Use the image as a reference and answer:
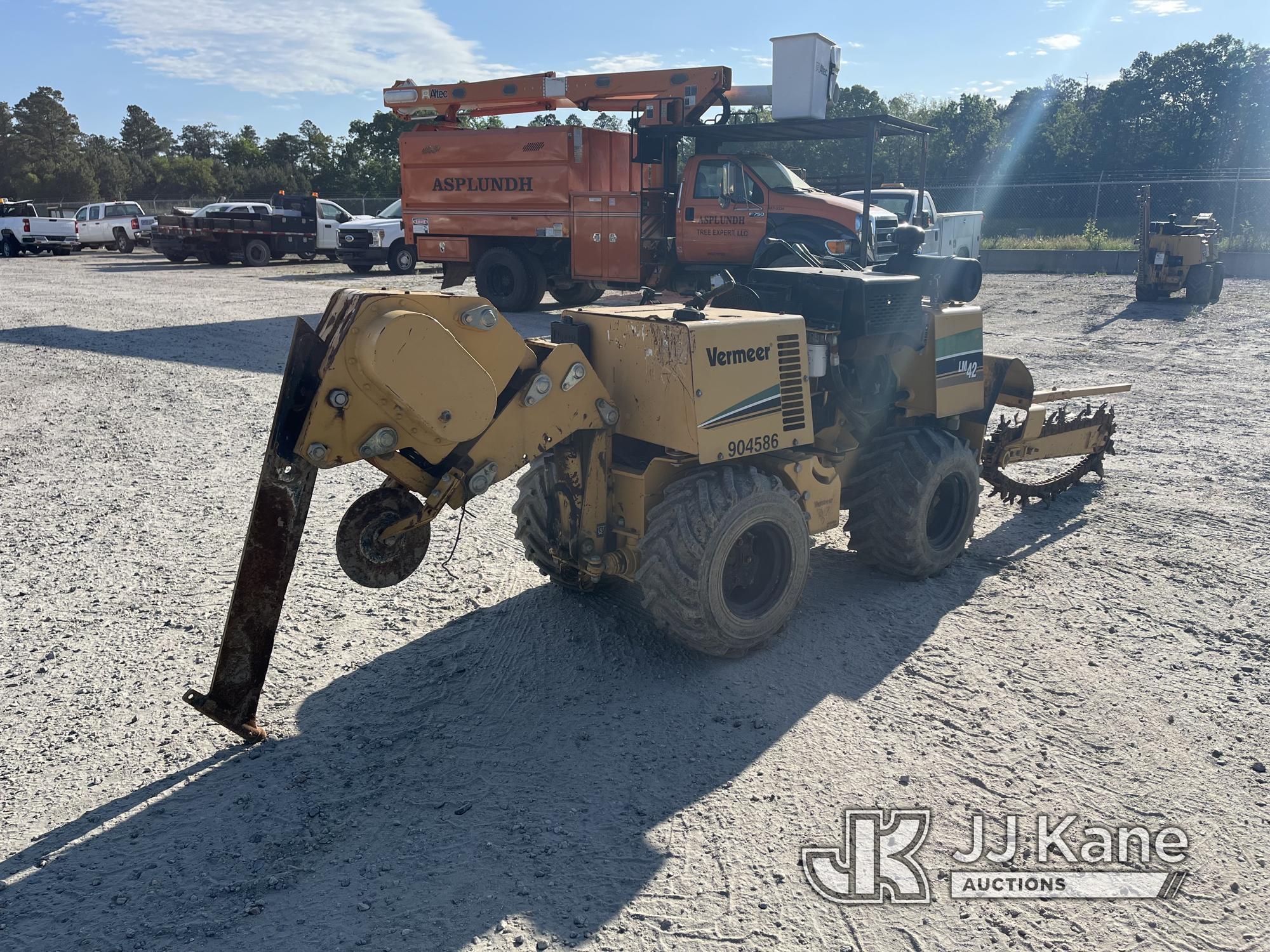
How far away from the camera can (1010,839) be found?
3.24 metres

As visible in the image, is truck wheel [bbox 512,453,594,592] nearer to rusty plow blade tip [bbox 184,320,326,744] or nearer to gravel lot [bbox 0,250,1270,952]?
gravel lot [bbox 0,250,1270,952]

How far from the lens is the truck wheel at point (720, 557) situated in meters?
4.09

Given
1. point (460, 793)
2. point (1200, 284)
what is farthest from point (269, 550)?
point (1200, 284)

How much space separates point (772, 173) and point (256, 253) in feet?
54.3

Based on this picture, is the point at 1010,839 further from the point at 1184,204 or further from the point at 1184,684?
the point at 1184,204

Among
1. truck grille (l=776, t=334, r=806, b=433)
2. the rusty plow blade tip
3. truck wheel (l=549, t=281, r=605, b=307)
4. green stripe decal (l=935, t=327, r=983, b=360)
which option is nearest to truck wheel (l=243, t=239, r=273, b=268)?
truck wheel (l=549, t=281, r=605, b=307)

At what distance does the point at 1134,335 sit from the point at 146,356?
13.7 m

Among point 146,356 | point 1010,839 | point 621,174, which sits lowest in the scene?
point 1010,839

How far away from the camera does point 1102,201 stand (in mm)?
33594

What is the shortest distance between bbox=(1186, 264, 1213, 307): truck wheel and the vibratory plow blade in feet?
40.1

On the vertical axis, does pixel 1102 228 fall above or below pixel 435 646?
above

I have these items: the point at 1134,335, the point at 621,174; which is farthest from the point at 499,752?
the point at 1134,335

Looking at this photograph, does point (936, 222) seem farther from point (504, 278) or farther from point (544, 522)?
point (544, 522)

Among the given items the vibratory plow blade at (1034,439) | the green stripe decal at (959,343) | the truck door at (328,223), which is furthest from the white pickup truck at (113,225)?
the green stripe decal at (959,343)
